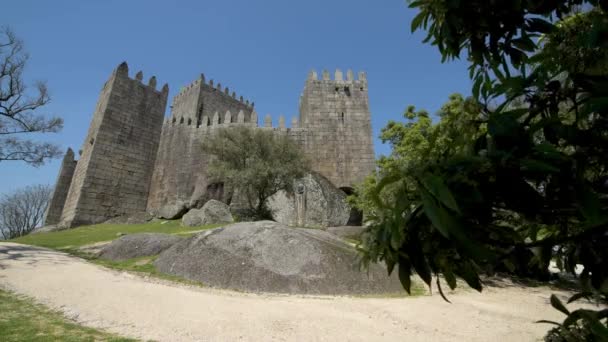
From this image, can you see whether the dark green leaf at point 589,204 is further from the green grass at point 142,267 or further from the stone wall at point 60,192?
the stone wall at point 60,192

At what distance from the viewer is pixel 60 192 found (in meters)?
27.8

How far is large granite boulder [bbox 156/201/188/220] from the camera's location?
71.6 ft

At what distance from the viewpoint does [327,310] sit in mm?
6348

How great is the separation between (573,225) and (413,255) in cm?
71

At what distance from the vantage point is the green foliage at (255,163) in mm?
18859

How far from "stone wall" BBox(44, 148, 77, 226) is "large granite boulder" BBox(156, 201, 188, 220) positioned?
37.0 ft

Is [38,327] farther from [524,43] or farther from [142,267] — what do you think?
[524,43]

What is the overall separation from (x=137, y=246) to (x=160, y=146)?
17.5 metres

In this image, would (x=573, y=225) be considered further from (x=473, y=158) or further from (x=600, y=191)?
Answer: (x=473, y=158)

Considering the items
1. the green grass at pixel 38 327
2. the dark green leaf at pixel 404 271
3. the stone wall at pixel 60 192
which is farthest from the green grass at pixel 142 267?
the stone wall at pixel 60 192

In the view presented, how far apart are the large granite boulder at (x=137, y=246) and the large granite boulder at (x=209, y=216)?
5936 mm

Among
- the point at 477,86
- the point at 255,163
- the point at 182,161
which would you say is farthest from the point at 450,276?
the point at 182,161

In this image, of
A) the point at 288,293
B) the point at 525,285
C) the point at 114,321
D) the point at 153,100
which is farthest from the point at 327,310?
the point at 153,100

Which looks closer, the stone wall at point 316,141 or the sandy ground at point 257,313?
the sandy ground at point 257,313
